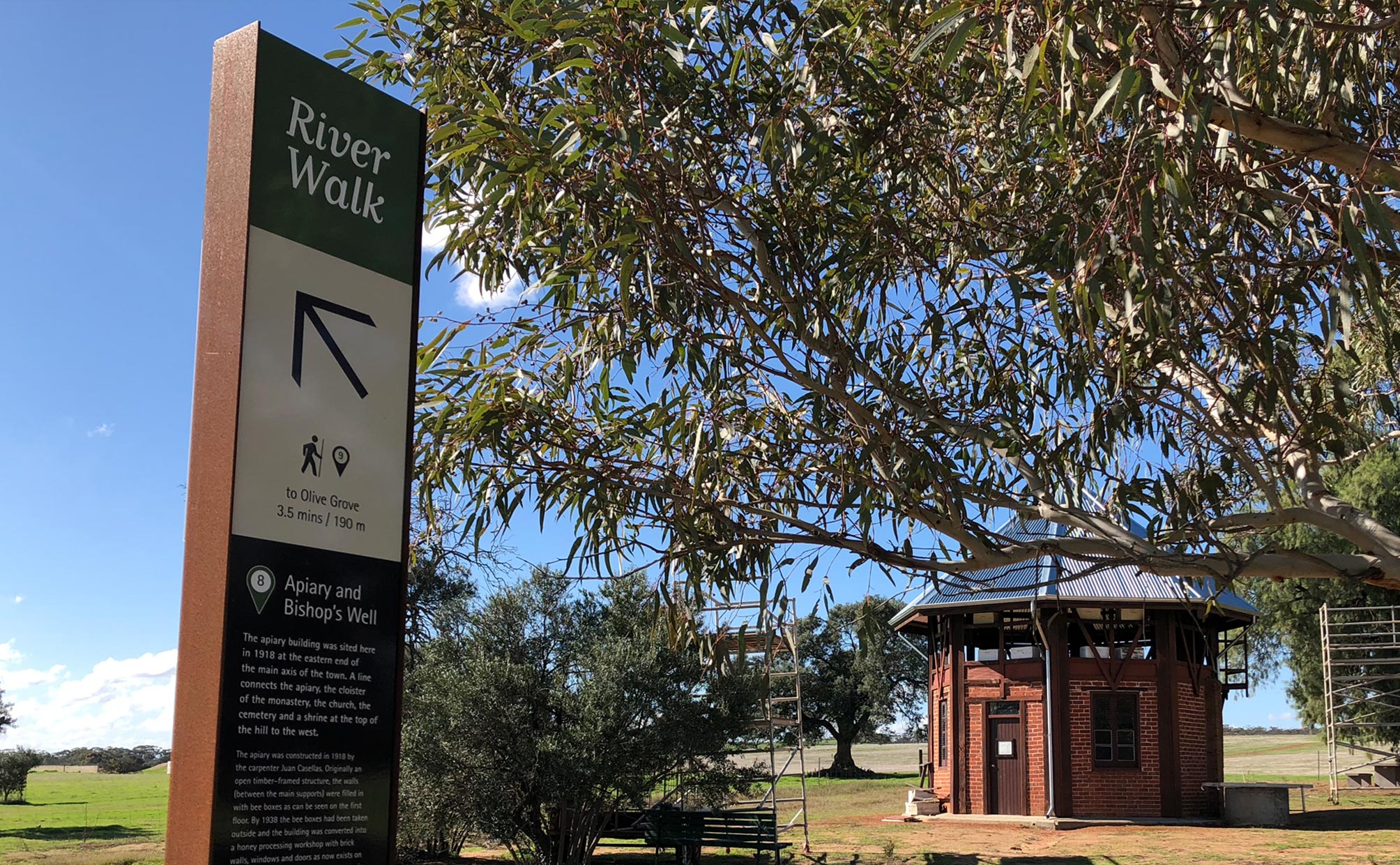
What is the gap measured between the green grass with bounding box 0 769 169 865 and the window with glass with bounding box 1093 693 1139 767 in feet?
59.5

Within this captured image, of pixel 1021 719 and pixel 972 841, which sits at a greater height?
Result: pixel 1021 719

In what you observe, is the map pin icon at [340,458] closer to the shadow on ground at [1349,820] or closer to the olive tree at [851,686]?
the shadow on ground at [1349,820]

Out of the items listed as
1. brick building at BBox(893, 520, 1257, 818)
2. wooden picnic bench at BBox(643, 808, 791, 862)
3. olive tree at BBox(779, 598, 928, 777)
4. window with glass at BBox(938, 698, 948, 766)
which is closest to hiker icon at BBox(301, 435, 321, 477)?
wooden picnic bench at BBox(643, 808, 791, 862)

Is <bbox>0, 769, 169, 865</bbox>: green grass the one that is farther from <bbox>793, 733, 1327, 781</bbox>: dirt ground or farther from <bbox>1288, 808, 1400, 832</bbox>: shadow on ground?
<bbox>793, 733, 1327, 781</bbox>: dirt ground

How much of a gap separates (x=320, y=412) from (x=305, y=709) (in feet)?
3.45

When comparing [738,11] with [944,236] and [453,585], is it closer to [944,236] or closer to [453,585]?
[944,236]

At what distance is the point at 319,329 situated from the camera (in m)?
4.45

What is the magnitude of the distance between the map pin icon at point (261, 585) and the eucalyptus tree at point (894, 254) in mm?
3442

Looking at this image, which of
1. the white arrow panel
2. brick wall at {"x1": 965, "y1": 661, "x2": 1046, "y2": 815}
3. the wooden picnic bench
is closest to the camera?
the white arrow panel

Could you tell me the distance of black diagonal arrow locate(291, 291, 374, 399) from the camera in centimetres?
435

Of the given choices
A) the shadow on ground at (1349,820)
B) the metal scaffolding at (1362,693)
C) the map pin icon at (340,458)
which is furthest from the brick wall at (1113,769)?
the map pin icon at (340,458)

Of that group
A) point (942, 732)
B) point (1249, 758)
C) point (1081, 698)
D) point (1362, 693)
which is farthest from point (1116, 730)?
point (1249, 758)

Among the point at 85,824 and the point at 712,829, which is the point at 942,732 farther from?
the point at 85,824

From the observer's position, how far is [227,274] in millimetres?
4281
